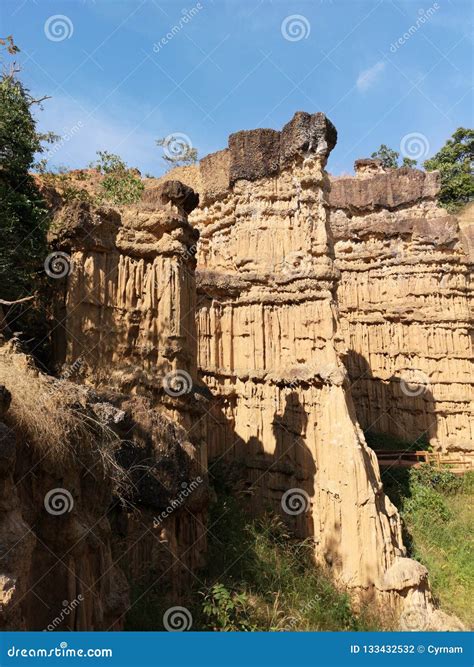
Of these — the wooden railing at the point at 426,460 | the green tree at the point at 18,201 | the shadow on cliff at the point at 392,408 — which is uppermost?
the green tree at the point at 18,201

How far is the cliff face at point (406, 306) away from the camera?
23594 mm

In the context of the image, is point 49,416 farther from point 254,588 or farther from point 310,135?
point 310,135

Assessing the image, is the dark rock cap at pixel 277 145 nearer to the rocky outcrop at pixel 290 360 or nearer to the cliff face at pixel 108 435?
the rocky outcrop at pixel 290 360

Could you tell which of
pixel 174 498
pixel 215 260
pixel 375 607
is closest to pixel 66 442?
pixel 174 498

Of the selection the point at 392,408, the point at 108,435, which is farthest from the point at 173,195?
the point at 392,408

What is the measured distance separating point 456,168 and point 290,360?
89.1 feet

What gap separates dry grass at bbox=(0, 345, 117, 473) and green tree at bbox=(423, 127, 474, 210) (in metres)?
32.3

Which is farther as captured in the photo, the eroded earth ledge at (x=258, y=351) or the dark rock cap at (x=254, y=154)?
the dark rock cap at (x=254, y=154)

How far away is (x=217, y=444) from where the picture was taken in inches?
670

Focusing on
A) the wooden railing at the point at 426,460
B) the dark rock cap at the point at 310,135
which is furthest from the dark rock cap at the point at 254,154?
the wooden railing at the point at 426,460

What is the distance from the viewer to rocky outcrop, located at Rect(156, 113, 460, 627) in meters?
14.6

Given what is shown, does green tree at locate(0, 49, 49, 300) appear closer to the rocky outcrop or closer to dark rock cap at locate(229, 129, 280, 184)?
the rocky outcrop

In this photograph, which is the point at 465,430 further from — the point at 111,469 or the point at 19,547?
the point at 19,547

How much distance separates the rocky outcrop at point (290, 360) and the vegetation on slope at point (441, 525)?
2.07 meters
